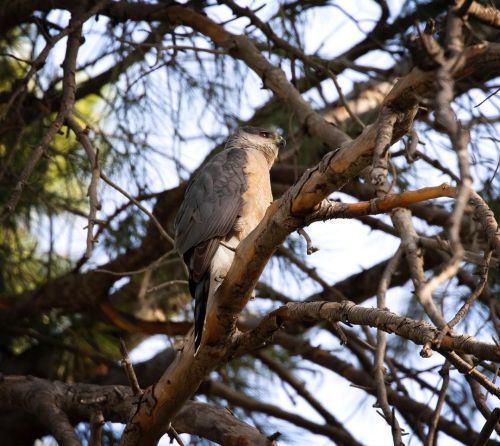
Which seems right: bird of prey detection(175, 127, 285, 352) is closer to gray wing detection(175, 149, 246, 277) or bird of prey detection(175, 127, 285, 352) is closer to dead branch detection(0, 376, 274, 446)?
gray wing detection(175, 149, 246, 277)

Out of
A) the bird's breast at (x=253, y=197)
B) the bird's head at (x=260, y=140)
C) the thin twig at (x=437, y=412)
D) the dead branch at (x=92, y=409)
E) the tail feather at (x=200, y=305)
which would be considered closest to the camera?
the thin twig at (x=437, y=412)

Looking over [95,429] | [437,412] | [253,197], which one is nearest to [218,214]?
[253,197]

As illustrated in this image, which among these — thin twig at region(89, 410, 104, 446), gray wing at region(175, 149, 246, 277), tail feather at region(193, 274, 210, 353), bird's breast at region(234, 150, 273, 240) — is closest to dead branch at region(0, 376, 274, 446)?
thin twig at region(89, 410, 104, 446)

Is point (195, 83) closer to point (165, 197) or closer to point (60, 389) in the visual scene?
point (165, 197)

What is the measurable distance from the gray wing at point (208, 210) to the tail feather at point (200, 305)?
2.2 inches

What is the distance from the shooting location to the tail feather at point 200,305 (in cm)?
330

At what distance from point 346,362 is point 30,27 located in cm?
334

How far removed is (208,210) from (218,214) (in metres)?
Answer: 0.06

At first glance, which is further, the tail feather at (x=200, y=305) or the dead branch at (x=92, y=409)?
the dead branch at (x=92, y=409)

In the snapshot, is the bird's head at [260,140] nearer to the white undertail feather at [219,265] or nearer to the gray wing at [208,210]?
the gray wing at [208,210]

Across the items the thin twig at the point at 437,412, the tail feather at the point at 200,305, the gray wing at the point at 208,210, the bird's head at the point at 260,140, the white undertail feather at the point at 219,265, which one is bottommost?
the thin twig at the point at 437,412

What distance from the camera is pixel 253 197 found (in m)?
4.21

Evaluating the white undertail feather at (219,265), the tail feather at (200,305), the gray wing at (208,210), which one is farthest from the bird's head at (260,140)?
the tail feather at (200,305)

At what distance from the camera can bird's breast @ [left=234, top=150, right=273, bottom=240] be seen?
412cm
